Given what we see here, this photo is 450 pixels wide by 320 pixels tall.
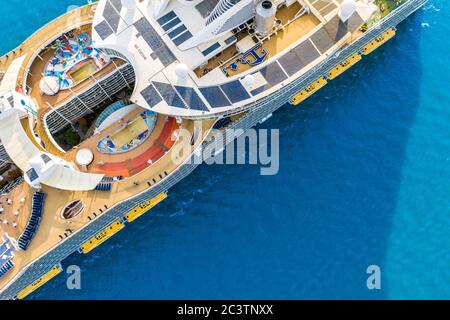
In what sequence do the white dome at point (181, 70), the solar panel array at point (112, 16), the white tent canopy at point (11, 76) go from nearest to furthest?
the white dome at point (181, 70), the solar panel array at point (112, 16), the white tent canopy at point (11, 76)

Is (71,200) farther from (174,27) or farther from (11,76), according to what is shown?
(174,27)

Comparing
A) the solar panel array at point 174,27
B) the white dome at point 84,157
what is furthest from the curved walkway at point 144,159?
the solar panel array at point 174,27

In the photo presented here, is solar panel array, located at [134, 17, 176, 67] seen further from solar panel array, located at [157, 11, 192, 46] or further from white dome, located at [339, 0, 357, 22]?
white dome, located at [339, 0, 357, 22]

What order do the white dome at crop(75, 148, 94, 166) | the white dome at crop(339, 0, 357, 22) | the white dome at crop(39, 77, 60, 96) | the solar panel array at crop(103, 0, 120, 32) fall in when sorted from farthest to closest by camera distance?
the white dome at crop(39, 77, 60, 96) < the white dome at crop(75, 148, 94, 166) < the solar panel array at crop(103, 0, 120, 32) < the white dome at crop(339, 0, 357, 22)

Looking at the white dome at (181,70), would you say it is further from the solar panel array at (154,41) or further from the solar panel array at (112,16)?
the solar panel array at (112,16)

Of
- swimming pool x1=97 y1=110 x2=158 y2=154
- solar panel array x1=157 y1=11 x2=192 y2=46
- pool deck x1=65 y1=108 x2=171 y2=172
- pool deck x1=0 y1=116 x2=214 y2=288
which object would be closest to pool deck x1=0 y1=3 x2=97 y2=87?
solar panel array x1=157 y1=11 x2=192 y2=46

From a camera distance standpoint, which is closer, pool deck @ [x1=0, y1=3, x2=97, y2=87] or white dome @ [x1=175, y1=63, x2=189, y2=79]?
white dome @ [x1=175, y1=63, x2=189, y2=79]
